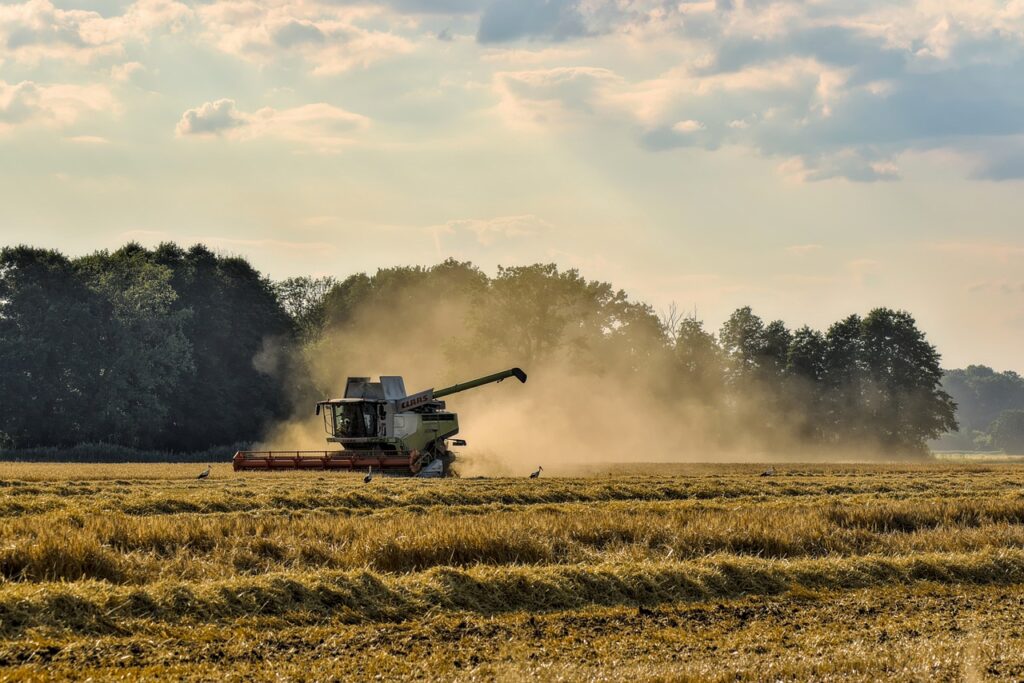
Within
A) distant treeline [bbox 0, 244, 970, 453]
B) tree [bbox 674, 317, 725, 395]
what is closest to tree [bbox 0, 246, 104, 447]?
distant treeline [bbox 0, 244, 970, 453]

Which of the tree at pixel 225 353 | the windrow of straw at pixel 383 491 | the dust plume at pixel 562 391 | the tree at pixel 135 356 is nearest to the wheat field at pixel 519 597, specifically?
the windrow of straw at pixel 383 491

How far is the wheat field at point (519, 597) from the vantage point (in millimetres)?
11999

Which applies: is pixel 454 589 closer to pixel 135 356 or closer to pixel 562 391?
pixel 135 356

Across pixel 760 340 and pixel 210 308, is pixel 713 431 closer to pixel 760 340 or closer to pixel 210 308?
pixel 760 340

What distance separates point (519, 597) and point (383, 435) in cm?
2813

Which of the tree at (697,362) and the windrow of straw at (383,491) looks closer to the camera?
the windrow of straw at (383,491)

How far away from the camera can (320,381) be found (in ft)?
289

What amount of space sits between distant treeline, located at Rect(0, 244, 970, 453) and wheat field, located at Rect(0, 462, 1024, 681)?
169 ft

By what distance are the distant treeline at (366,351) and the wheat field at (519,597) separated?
51.5 m

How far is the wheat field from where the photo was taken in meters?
12.0

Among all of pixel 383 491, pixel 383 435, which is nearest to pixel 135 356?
pixel 383 435

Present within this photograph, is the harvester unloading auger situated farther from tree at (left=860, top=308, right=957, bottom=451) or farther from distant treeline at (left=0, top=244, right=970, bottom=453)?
tree at (left=860, top=308, right=957, bottom=451)

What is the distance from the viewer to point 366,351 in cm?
9281

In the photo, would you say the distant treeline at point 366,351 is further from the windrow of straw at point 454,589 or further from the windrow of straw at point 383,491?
the windrow of straw at point 454,589
